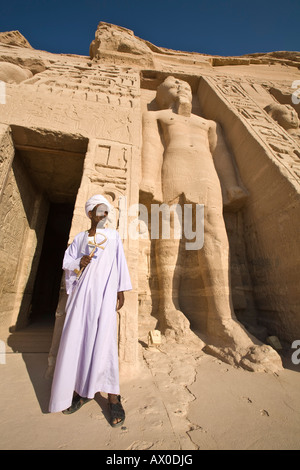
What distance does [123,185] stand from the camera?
8.79ft

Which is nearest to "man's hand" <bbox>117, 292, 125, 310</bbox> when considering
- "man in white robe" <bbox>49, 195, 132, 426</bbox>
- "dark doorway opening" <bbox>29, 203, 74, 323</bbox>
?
"man in white robe" <bbox>49, 195, 132, 426</bbox>

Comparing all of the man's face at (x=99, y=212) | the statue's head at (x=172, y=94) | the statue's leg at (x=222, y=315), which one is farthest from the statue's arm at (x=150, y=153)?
the man's face at (x=99, y=212)

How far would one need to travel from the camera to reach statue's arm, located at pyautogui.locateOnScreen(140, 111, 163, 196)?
3.40 m

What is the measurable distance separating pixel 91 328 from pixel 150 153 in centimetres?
325

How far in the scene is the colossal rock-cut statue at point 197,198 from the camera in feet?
8.19

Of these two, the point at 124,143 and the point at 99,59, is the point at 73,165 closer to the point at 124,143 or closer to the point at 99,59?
the point at 124,143

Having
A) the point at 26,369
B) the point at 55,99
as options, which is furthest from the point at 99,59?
the point at 26,369

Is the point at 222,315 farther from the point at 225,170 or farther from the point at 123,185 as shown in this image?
the point at 225,170

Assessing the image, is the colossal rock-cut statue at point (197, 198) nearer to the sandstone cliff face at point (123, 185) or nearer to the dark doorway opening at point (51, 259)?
the sandstone cliff face at point (123, 185)

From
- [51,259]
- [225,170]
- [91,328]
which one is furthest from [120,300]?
[51,259]

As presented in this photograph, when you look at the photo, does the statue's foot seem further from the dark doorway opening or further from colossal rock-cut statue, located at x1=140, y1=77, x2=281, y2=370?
the dark doorway opening

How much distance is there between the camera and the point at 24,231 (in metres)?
3.62

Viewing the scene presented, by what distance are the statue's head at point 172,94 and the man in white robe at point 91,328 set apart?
4.24 metres

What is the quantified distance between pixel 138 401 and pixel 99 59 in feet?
23.9
